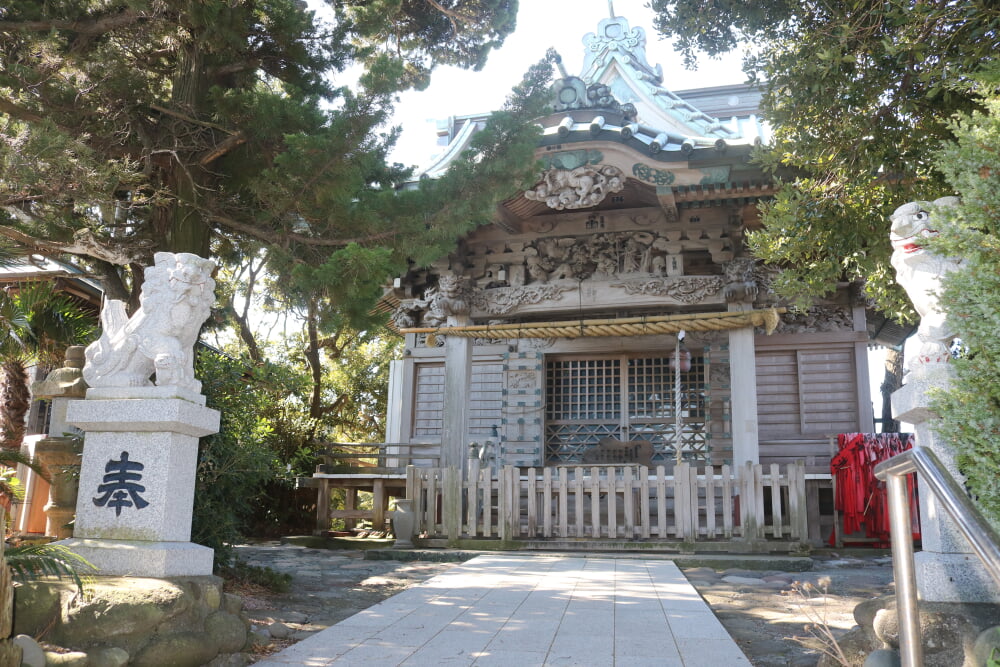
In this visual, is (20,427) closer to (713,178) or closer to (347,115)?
(347,115)

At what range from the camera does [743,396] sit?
10.4m

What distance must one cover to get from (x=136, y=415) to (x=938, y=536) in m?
4.66

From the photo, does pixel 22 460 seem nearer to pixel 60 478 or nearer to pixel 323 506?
pixel 60 478

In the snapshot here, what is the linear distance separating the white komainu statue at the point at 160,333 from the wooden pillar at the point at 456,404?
6324 mm

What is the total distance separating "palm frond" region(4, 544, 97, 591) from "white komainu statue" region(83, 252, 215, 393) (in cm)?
117

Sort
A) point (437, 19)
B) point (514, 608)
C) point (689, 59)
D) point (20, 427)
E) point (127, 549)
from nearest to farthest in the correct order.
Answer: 1. point (127, 549)
2. point (514, 608)
3. point (689, 59)
4. point (437, 19)
5. point (20, 427)

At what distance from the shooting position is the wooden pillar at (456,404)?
1116cm

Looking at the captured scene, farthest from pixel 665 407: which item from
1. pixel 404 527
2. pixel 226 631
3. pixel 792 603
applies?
pixel 226 631

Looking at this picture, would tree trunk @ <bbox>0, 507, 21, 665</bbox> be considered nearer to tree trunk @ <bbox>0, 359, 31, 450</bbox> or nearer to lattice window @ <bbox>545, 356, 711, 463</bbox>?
tree trunk @ <bbox>0, 359, 31, 450</bbox>

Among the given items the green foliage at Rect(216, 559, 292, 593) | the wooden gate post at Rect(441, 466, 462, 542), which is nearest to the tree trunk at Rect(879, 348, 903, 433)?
the wooden gate post at Rect(441, 466, 462, 542)

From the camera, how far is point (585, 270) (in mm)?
12109

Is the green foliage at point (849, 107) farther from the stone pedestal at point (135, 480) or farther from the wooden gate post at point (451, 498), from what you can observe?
the wooden gate post at point (451, 498)

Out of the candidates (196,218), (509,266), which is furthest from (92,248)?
(509,266)

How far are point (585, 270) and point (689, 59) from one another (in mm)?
5346
